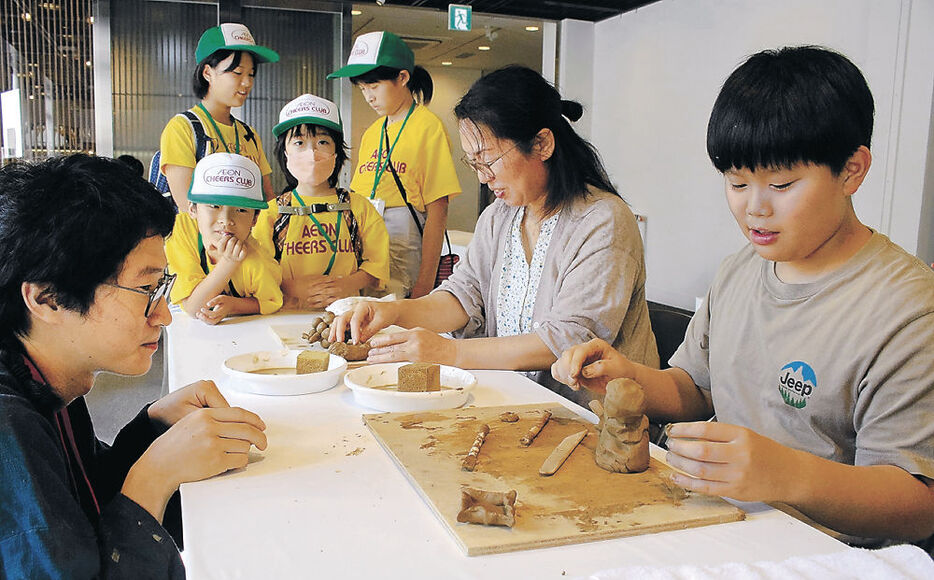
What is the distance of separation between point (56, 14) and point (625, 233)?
16.2 feet

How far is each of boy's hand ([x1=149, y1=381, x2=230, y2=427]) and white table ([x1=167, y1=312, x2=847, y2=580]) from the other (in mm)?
152

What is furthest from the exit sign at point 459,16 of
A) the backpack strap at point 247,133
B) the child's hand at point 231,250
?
the child's hand at point 231,250

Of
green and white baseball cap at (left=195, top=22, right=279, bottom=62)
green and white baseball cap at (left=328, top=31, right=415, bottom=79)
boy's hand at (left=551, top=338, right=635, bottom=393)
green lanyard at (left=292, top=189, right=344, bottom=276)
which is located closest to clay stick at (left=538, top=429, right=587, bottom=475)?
boy's hand at (left=551, top=338, right=635, bottom=393)

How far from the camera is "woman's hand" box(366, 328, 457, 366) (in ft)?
6.23

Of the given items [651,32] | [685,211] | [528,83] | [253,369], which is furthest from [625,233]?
[651,32]

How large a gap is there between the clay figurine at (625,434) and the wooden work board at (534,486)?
2cm

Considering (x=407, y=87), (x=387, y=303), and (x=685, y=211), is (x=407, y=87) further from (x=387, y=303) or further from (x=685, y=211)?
(x=685, y=211)

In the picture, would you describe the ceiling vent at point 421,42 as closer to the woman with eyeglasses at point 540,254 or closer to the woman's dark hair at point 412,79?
the woman's dark hair at point 412,79

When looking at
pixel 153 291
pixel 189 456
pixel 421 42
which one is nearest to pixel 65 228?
pixel 153 291

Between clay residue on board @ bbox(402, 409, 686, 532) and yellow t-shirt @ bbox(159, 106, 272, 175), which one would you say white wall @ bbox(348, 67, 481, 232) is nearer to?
yellow t-shirt @ bbox(159, 106, 272, 175)

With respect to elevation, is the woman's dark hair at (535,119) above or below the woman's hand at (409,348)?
above

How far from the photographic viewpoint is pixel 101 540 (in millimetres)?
1078

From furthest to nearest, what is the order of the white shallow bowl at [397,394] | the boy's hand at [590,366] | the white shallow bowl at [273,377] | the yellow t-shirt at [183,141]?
the yellow t-shirt at [183,141] → the white shallow bowl at [273,377] → the white shallow bowl at [397,394] → the boy's hand at [590,366]

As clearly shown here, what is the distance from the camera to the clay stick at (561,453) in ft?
4.00
